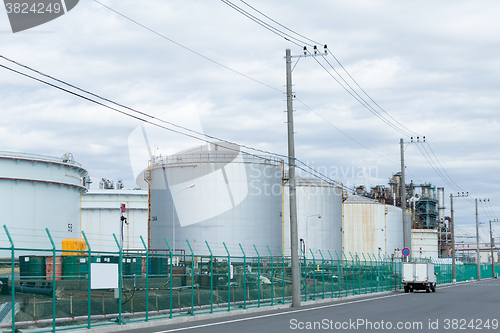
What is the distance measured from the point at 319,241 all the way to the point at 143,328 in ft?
127

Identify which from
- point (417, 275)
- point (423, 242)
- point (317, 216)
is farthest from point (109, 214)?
point (423, 242)

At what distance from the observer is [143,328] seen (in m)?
17.9

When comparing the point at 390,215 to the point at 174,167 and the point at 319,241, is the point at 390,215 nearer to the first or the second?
the point at 319,241

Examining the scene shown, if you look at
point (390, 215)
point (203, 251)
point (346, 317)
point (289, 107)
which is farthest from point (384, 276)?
point (390, 215)

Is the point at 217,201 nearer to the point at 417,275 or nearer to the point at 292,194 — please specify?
the point at 292,194

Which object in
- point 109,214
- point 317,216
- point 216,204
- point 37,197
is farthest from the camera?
point 109,214

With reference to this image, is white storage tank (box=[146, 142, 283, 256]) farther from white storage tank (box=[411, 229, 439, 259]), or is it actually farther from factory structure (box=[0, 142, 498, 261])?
white storage tank (box=[411, 229, 439, 259])

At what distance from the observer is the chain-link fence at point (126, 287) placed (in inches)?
663

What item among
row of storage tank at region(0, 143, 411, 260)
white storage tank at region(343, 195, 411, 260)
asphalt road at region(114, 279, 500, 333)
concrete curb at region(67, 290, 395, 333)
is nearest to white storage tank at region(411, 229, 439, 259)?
white storage tank at region(343, 195, 411, 260)

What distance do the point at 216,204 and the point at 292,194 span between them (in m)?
11.3

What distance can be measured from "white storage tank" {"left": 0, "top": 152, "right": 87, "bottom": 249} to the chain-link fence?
5.63 feet

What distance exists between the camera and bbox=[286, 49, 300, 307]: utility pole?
28.0 meters

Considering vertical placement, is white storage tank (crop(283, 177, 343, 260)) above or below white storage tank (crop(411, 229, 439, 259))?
above

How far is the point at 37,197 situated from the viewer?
117 feet
